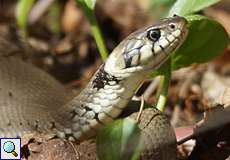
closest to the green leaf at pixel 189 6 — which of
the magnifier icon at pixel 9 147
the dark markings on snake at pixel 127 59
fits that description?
the dark markings on snake at pixel 127 59

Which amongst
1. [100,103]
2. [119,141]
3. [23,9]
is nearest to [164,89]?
[100,103]

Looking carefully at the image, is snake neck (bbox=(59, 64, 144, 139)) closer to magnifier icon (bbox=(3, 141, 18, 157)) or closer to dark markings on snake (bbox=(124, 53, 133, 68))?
dark markings on snake (bbox=(124, 53, 133, 68))

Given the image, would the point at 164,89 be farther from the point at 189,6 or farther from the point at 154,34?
the point at 189,6

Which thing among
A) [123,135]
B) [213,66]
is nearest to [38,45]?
[213,66]

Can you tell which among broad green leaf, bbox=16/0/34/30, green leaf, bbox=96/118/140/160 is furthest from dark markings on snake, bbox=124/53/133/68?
broad green leaf, bbox=16/0/34/30

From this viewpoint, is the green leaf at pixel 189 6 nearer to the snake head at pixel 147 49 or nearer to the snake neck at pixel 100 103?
the snake head at pixel 147 49

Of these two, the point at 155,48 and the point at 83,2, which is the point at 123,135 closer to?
the point at 155,48
